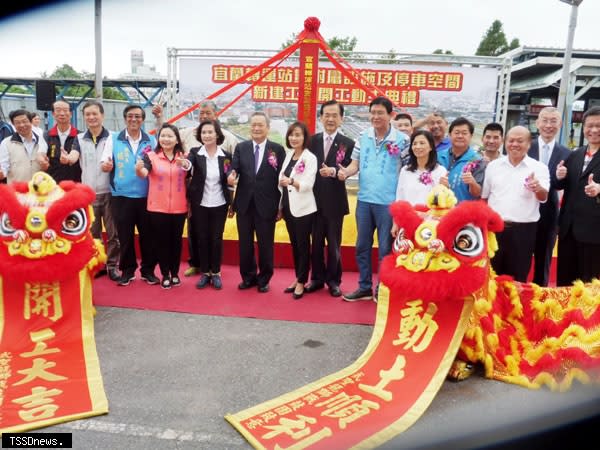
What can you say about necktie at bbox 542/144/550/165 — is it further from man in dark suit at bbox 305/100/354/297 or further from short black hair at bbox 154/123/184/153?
short black hair at bbox 154/123/184/153

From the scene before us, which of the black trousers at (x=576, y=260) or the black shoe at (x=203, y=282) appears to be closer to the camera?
the black trousers at (x=576, y=260)

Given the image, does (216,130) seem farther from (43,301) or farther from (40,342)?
(40,342)

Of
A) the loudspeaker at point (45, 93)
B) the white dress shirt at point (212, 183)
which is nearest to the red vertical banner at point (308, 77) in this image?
the white dress shirt at point (212, 183)

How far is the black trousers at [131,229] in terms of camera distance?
3844 millimetres

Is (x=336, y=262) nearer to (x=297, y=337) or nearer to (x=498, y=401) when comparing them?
(x=297, y=337)

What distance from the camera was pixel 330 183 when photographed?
3.66 meters

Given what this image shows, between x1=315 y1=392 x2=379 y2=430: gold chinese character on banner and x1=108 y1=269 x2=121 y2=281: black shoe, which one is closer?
x1=315 y1=392 x2=379 y2=430: gold chinese character on banner

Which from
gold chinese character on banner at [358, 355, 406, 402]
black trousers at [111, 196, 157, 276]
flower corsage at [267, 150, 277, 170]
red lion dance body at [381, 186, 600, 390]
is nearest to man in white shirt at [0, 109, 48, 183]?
black trousers at [111, 196, 157, 276]

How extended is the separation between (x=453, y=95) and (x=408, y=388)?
7.10 m

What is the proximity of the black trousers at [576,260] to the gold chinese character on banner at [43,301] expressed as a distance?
128 inches

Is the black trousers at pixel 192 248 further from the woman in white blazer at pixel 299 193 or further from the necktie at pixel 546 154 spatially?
the necktie at pixel 546 154

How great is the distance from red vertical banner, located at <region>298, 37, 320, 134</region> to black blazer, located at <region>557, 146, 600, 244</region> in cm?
256

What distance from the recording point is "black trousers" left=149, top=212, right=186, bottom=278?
12.4 ft

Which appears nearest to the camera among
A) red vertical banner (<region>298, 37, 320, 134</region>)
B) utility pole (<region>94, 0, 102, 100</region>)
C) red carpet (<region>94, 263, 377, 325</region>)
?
red carpet (<region>94, 263, 377, 325</region>)
